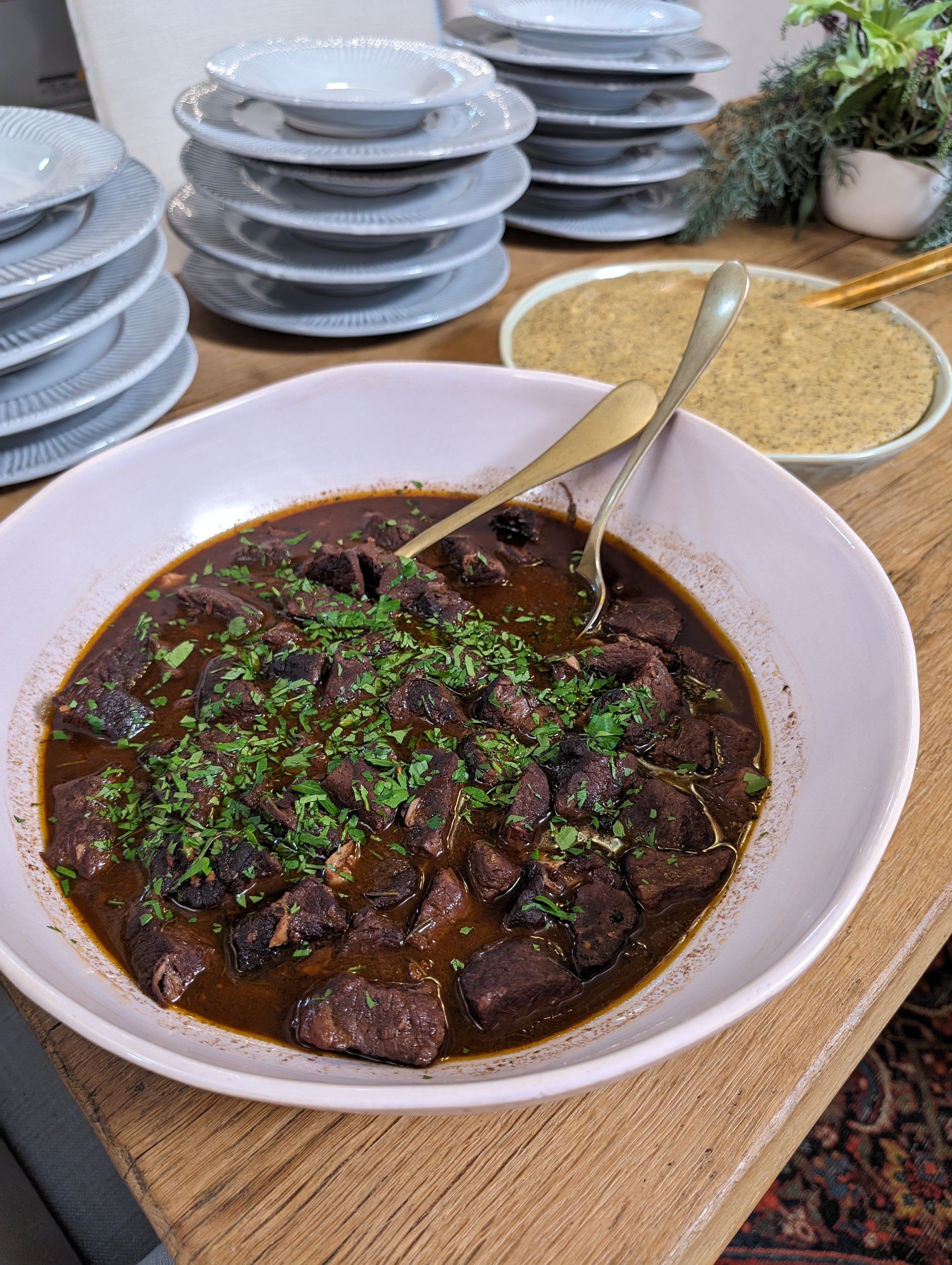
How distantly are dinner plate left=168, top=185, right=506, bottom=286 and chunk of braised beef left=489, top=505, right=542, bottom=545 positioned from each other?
90 centimetres

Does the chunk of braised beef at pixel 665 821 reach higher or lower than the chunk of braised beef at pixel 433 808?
lower

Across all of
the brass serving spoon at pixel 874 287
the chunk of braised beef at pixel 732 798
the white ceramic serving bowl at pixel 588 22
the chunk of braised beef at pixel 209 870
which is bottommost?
the chunk of braised beef at pixel 732 798

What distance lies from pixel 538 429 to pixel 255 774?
1089 millimetres

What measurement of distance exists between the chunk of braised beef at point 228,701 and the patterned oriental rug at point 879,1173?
2.38 m

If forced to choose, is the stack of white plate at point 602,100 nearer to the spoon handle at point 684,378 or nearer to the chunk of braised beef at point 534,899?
the spoon handle at point 684,378

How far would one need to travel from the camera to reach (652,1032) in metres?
1.13

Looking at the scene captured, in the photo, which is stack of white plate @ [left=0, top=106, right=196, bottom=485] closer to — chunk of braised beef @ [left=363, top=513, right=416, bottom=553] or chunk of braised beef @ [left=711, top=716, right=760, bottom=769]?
chunk of braised beef @ [left=363, top=513, right=416, bottom=553]

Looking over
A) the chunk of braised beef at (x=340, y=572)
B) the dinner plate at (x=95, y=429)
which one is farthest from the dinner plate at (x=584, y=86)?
the chunk of braised beef at (x=340, y=572)

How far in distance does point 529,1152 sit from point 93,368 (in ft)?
6.61

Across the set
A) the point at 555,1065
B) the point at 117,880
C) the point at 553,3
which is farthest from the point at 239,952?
the point at 553,3

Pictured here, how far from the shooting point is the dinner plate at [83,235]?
1.94 metres

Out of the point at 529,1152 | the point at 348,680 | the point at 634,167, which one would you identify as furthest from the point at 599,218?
the point at 529,1152

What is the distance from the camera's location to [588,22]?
335 centimetres

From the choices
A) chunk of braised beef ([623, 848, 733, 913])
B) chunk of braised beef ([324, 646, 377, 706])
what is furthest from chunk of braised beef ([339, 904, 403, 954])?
chunk of braised beef ([324, 646, 377, 706])
